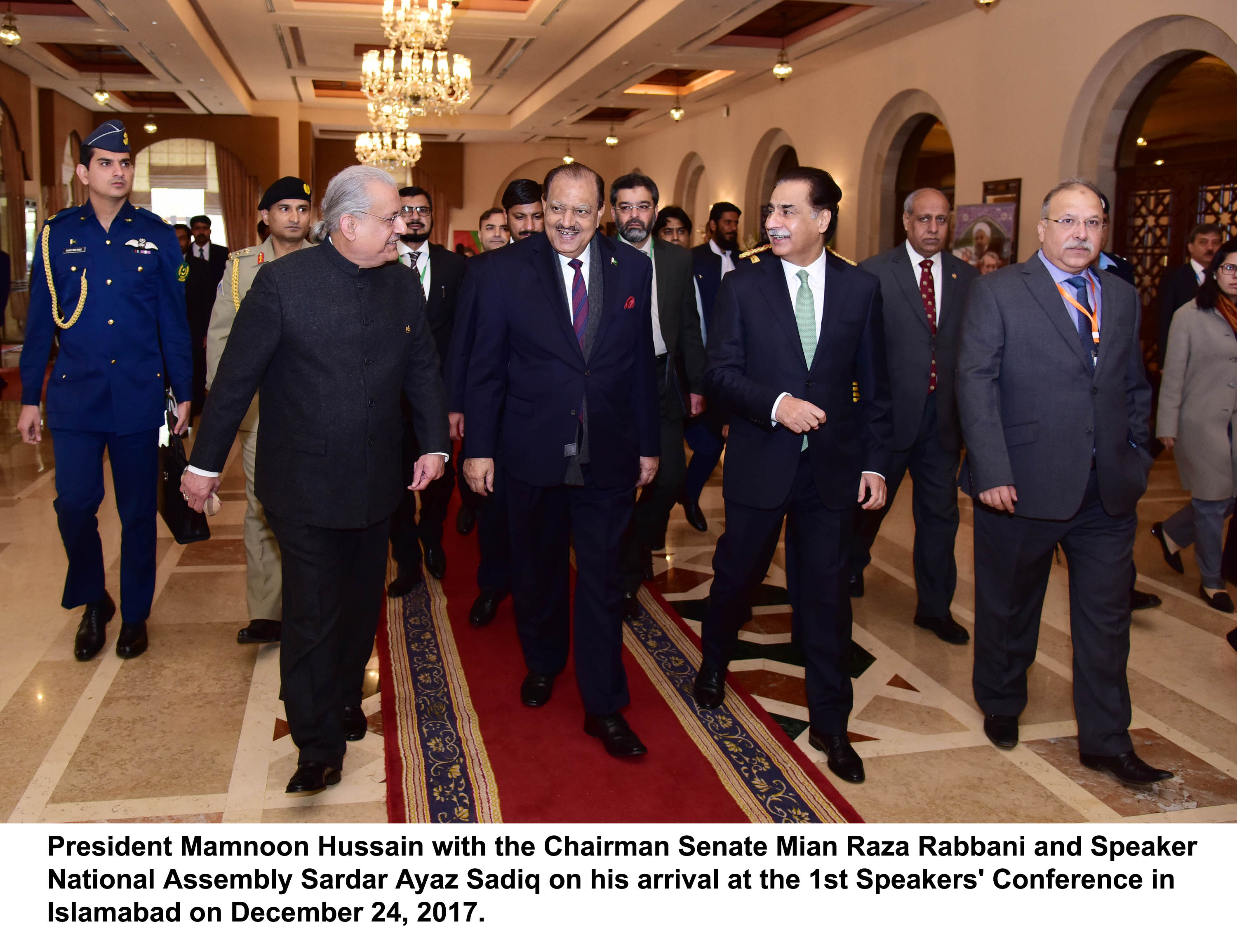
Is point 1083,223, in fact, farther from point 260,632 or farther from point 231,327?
point 260,632

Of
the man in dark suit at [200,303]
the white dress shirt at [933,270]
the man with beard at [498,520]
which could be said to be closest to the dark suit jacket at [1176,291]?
the white dress shirt at [933,270]

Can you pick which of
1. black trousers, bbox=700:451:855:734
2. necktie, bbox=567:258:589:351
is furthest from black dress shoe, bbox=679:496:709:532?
necktie, bbox=567:258:589:351

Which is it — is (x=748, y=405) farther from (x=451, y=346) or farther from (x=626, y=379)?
(x=451, y=346)

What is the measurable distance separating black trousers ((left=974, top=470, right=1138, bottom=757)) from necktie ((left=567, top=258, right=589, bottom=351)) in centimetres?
141

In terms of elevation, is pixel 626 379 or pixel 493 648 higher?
pixel 626 379

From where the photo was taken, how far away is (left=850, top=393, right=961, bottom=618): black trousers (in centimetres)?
444

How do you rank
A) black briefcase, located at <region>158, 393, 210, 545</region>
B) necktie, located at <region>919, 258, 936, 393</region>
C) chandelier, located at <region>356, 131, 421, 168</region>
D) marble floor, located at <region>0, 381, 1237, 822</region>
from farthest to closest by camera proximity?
chandelier, located at <region>356, 131, 421, 168</region>, necktie, located at <region>919, 258, 936, 393</region>, black briefcase, located at <region>158, 393, 210, 545</region>, marble floor, located at <region>0, 381, 1237, 822</region>

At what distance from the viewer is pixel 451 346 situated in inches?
150

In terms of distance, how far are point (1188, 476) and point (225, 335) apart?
4403 mm

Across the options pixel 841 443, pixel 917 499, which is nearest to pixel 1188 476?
pixel 917 499

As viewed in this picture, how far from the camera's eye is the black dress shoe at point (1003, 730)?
3.50m

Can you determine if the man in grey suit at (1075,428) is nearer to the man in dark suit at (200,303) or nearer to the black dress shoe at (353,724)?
the black dress shoe at (353,724)

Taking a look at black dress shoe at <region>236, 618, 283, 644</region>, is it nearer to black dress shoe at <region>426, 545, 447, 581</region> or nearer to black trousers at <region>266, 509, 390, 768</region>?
black dress shoe at <region>426, 545, 447, 581</region>
